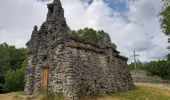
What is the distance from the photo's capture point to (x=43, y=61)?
30062 millimetres

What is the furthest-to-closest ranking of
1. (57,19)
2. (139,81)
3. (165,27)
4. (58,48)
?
1. (139,81)
2. (165,27)
3. (57,19)
4. (58,48)

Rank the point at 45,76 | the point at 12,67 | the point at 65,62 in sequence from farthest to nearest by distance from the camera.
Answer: the point at 12,67, the point at 45,76, the point at 65,62

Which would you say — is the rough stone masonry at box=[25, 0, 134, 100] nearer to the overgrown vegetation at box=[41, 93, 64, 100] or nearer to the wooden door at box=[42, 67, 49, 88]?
the wooden door at box=[42, 67, 49, 88]

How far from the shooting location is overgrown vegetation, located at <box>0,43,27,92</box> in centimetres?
4747

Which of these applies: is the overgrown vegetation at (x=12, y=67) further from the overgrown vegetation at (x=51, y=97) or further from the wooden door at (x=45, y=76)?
the overgrown vegetation at (x=51, y=97)

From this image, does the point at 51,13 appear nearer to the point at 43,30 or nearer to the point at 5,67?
the point at 43,30

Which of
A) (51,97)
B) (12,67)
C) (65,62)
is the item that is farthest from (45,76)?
(12,67)

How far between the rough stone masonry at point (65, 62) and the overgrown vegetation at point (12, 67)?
1654cm

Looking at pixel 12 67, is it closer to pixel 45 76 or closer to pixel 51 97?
pixel 45 76

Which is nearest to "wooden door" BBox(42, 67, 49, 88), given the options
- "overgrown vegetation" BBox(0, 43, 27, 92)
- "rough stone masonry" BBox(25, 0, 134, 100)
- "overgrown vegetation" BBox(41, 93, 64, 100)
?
"rough stone masonry" BBox(25, 0, 134, 100)

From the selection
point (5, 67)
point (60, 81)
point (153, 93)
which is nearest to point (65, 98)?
point (60, 81)

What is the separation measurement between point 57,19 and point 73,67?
18.6ft

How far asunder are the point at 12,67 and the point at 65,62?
37.0 metres

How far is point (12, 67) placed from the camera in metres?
61.5
